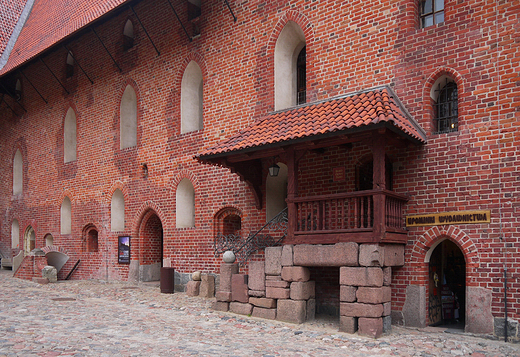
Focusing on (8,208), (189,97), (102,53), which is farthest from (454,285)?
(8,208)

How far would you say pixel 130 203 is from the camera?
15.5 metres

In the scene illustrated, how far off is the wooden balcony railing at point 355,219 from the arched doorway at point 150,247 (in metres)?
6.90

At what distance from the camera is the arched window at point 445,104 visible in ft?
30.3

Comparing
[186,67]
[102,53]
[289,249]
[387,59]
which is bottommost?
[289,249]

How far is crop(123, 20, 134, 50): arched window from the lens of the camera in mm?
16219

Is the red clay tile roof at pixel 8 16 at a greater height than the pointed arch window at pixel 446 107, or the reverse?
the red clay tile roof at pixel 8 16

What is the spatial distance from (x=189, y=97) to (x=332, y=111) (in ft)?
19.4

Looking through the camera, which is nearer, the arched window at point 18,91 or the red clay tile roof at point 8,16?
the arched window at point 18,91

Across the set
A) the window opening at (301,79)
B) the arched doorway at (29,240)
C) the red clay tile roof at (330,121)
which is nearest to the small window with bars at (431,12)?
the red clay tile roof at (330,121)

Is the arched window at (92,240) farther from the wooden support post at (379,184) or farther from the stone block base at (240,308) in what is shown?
the wooden support post at (379,184)

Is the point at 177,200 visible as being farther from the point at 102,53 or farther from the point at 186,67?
the point at 102,53

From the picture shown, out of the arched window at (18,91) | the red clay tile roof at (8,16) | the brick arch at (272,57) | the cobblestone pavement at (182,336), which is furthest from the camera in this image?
the red clay tile roof at (8,16)

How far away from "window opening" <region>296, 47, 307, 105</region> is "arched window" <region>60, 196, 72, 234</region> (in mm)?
10675

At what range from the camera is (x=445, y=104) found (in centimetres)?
938
